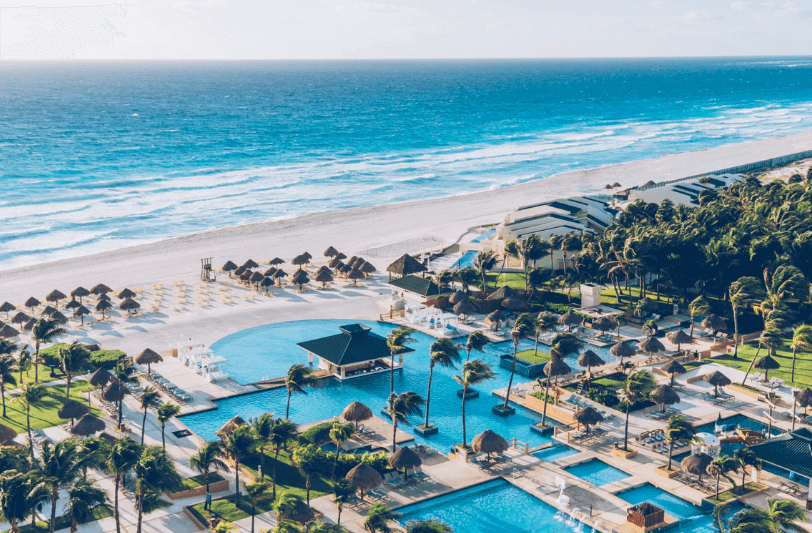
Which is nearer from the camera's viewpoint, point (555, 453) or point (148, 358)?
point (555, 453)

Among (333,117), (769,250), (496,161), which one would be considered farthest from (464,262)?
(333,117)

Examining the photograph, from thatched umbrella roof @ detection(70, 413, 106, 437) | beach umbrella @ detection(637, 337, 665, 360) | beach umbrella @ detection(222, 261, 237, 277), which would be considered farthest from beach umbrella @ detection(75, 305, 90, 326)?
beach umbrella @ detection(637, 337, 665, 360)

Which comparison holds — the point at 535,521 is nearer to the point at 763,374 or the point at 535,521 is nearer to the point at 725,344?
the point at 763,374

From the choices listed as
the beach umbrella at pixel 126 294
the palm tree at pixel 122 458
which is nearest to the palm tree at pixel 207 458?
the palm tree at pixel 122 458

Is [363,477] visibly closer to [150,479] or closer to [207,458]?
[207,458]

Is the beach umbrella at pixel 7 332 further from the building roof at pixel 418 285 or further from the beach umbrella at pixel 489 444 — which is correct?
the beach umbrella at pixel 489 444

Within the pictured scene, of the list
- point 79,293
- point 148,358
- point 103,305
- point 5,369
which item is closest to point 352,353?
point 148,358
